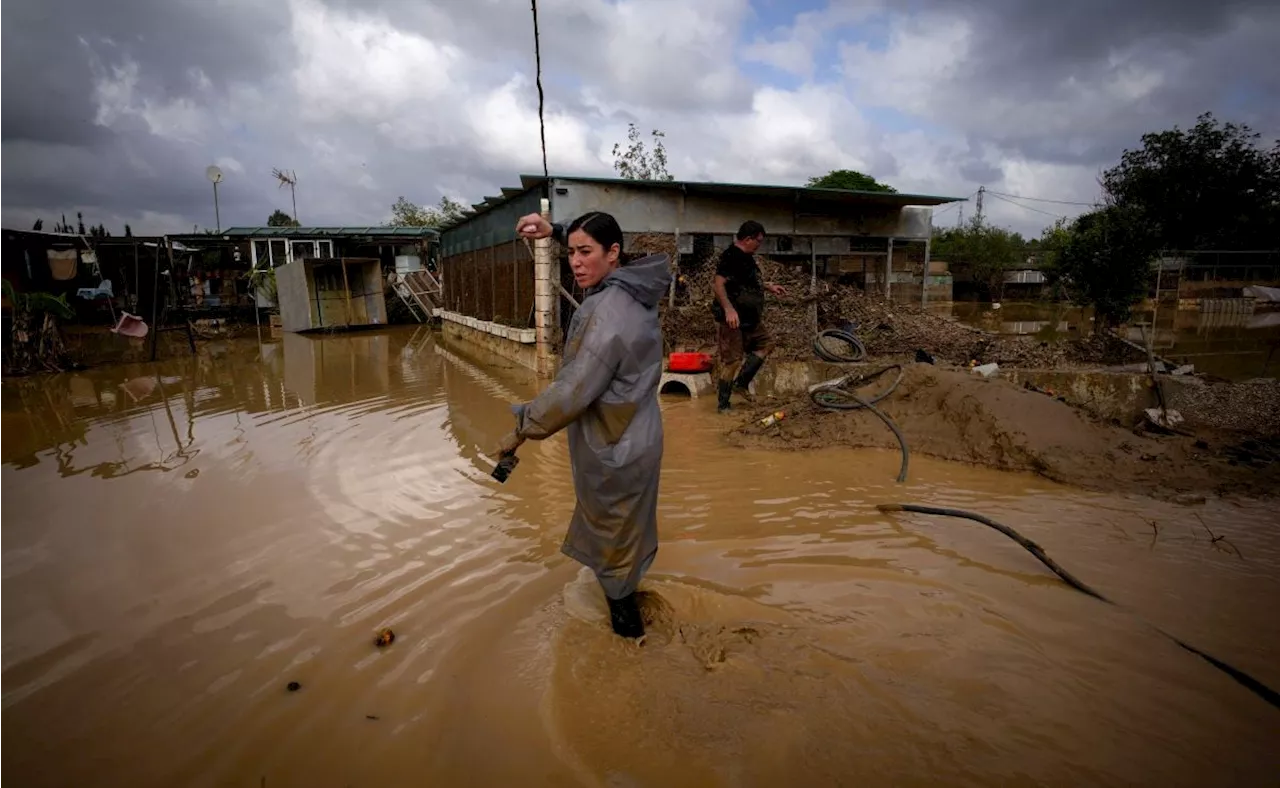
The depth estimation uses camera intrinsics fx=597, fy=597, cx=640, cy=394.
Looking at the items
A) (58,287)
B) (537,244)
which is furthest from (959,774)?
(58,287)

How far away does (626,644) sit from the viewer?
2.59 meters

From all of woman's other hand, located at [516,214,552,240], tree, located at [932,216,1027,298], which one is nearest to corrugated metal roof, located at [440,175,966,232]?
woman's other hand, located at [516,214,552,240]

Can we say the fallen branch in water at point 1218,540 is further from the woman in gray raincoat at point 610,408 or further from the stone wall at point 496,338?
the stone wall at point 496,338

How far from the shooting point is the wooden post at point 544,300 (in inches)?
390

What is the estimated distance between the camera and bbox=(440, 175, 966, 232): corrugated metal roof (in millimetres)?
10133

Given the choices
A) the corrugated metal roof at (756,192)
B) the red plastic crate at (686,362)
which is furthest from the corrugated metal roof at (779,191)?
the red plastic crate at (686,362)

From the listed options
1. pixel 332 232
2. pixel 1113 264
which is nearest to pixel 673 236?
pixel 1113 264

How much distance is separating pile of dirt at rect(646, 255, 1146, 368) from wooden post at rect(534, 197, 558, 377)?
1.91 m

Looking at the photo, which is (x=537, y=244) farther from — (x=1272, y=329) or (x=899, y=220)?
(x=1272, y=329)

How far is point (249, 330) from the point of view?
19.7 m

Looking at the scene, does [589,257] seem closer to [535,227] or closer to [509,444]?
[535,227]

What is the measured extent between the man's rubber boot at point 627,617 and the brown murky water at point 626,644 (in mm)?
99

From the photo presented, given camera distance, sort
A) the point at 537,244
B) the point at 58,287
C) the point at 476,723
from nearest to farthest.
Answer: the point at 476,723
the point at 537,244
the point at 58,287

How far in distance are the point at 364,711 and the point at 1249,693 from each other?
3.34 m
